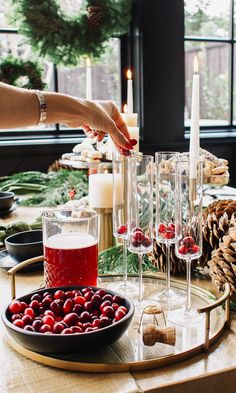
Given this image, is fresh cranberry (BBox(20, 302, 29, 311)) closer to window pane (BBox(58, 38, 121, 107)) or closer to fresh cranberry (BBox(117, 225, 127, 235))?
fresh cranberry (BBox(117, 225, 127, 235))

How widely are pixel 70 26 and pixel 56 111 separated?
84.8 inches

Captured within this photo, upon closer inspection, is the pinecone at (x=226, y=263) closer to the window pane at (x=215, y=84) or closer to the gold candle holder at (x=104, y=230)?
the gold candle holder at (x=104, y=230)

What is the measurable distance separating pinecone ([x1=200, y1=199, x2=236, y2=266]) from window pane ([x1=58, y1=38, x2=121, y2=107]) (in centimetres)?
249

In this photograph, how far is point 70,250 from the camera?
2.91 ft

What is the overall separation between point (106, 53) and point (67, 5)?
1.27 feet

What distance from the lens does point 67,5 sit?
10.6 feet

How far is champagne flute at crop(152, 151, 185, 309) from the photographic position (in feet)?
3.01

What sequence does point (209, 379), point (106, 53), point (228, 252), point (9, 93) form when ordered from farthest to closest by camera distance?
point (106, 53) → point (9, 93) → point (228, 252) → point (209, 379)

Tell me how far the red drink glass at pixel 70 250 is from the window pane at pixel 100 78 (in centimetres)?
262

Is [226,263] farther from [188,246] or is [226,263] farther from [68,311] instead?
[68,311]

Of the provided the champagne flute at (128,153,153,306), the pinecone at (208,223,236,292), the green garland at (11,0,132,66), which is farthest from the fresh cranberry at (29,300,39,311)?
the green garland at (11,0,132,66)

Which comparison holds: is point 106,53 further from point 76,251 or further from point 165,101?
point 76,251

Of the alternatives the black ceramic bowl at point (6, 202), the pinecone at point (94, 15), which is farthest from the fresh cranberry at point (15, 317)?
the pinecone at point (94, 15)

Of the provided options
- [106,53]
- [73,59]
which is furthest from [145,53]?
[73,59]
